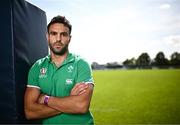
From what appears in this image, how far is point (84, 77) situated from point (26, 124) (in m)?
0.88

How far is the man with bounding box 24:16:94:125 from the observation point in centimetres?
339

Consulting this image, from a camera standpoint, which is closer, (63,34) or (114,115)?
(63,34)

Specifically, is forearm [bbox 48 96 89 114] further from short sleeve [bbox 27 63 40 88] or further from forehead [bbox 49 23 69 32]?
forehead [bbox 49 23 69 32]

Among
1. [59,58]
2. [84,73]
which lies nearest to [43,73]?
[59,58]

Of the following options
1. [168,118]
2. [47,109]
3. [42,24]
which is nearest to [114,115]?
[168,118]

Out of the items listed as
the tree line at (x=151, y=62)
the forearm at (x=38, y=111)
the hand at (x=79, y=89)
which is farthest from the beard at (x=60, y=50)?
the tree line at (x=151, y=62)

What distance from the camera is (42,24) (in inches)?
173

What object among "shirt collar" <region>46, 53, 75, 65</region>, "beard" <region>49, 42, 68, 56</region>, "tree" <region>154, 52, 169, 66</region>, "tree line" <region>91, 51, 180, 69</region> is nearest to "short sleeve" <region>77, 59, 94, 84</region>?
"shirt collar" <region>46, 53, 75, 65</region>

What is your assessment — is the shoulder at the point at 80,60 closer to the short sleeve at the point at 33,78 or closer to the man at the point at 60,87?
the man at the point at 60,87

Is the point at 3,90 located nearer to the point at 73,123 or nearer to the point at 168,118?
the point at 73,123

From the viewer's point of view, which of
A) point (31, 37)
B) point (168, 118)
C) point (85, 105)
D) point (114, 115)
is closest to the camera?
point (85, 105)

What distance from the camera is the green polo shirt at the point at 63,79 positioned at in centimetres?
345

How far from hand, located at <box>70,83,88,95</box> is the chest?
0.05m

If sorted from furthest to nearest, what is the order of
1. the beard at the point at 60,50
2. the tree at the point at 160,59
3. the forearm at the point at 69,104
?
the tree at the point at 160,59
the beard at the point at 60,50
the forearm at the point at 69,104
